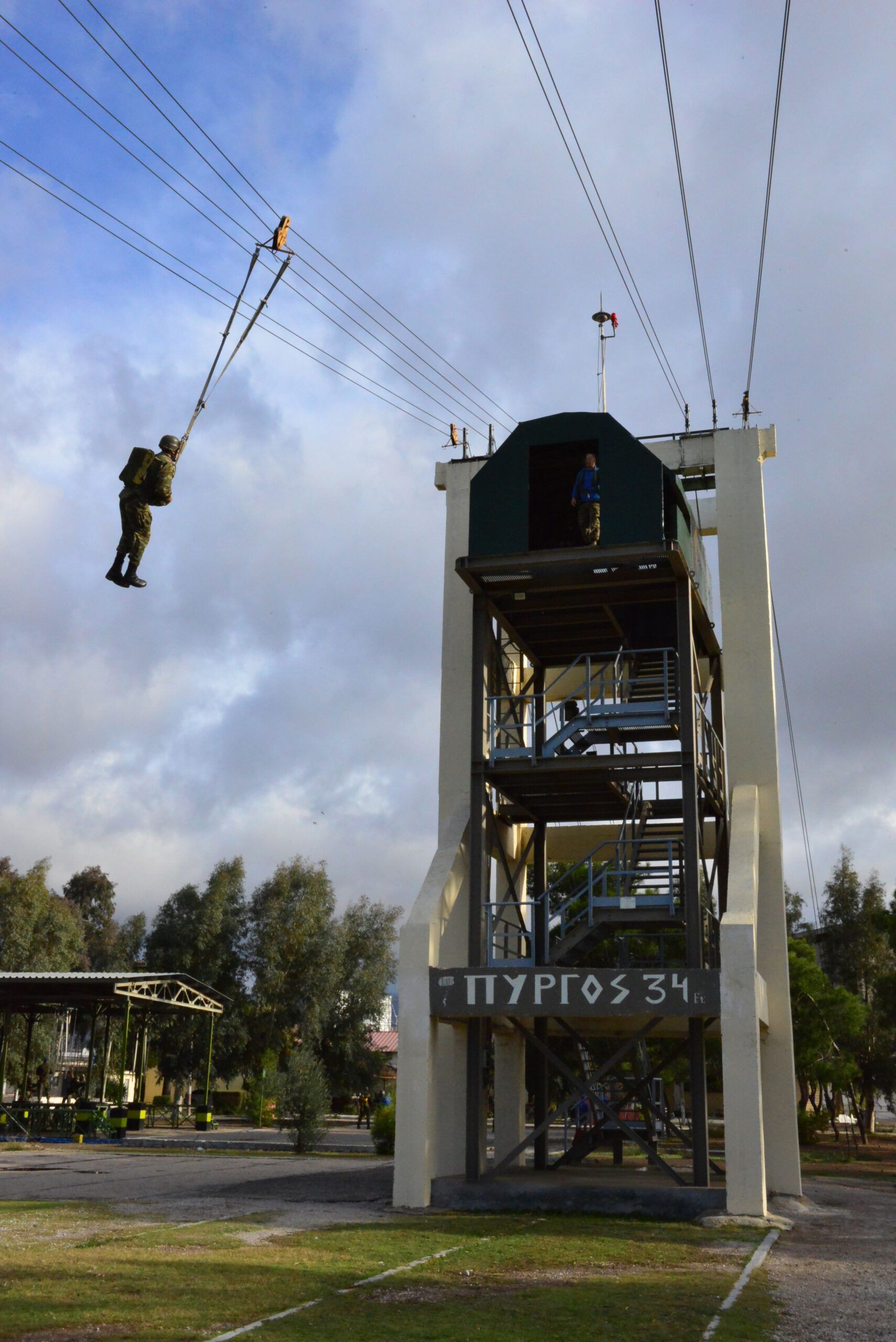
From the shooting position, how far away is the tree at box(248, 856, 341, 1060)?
56500 mm

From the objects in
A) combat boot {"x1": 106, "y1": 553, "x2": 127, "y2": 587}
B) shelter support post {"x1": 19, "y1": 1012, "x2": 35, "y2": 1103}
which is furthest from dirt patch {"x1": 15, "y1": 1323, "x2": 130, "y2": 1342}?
shelter support post {"x1": 19, "y1": 1012, "x2": 35, "y2": 1103}

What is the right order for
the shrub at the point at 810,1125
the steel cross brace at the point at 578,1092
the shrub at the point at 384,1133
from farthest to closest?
the shrub at the point at 810,1125
the shrub at the point at 384,1133
the steel cross brace at the point at 578,1092

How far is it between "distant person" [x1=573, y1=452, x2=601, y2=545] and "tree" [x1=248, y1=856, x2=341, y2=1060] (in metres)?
41.2

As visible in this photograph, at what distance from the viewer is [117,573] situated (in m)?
11.5

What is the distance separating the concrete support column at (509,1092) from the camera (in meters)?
24.9

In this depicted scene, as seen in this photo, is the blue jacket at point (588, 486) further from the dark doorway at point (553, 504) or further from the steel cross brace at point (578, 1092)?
the steel cross brace at point (578, 1092)

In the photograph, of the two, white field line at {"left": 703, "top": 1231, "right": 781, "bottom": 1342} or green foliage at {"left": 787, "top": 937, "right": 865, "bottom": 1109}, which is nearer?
white field line at {"left": 703, "top": 1231, "right": 781, "bottom": 1342}

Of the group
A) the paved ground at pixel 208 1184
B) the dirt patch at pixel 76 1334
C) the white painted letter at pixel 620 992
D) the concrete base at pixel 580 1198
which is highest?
the white painted letter at pixel 620 992

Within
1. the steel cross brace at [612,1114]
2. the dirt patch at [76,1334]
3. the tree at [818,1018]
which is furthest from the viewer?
the tree at [818,1018]

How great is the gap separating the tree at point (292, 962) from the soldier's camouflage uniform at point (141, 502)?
47477 mm

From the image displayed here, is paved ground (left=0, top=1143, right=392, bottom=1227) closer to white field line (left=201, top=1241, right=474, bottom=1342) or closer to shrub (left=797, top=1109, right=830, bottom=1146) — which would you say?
white field line (left=201, top=1241, right=474, bottom=1342)

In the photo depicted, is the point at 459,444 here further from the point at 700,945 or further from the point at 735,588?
the point at 700,945

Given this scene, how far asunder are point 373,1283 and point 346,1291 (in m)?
0.52

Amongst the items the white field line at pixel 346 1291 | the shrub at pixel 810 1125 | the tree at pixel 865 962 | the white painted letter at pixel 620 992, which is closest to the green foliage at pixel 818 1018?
the shrub at pixel 810 1125
